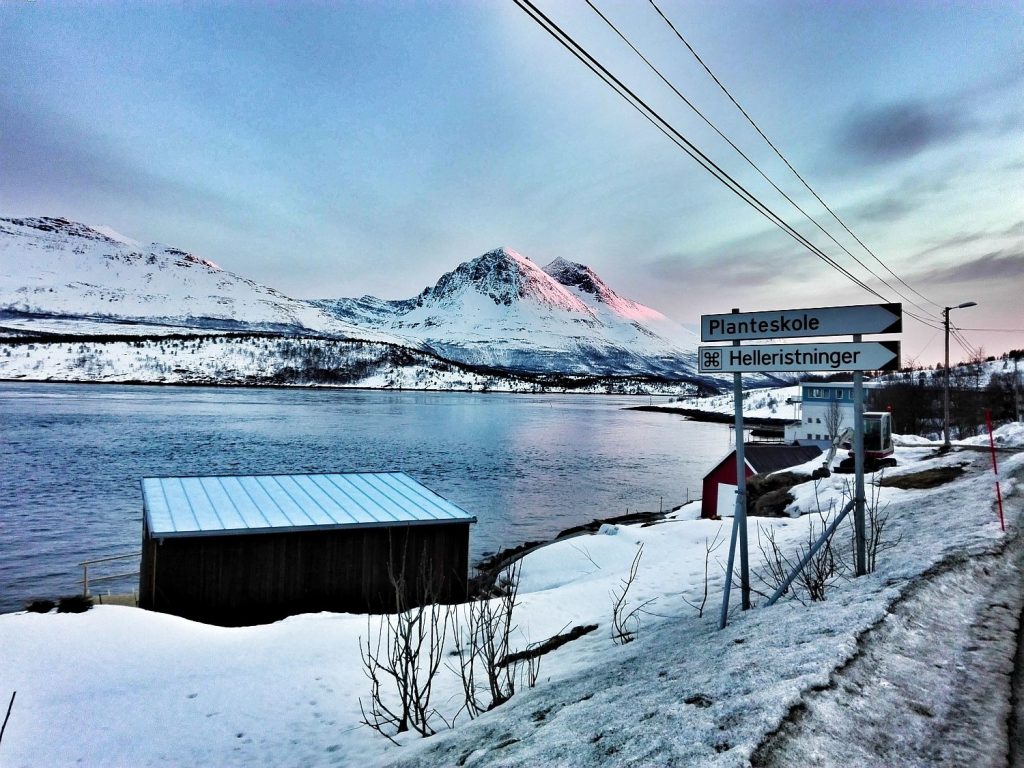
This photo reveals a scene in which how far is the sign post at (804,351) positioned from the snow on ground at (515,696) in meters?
0.94

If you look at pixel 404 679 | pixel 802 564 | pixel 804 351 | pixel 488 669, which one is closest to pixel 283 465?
pixel 488 669

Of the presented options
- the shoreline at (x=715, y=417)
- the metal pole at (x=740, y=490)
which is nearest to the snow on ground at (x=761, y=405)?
the shoreline at (x=715, y=417)

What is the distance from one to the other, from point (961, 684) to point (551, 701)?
2.89m

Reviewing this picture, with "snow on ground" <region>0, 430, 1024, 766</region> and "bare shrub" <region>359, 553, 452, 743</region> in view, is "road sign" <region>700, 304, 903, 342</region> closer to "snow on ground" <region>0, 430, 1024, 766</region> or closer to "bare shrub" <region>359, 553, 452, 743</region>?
"snow on ground" <region>0, 430, 1024, 766</region>

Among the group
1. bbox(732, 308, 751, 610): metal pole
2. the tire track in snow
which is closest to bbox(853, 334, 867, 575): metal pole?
the tire track in snow

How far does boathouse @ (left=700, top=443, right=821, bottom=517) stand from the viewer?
83.8ft

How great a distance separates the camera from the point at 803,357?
5.82 meters

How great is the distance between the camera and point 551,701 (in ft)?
16.4

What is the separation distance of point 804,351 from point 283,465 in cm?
4055

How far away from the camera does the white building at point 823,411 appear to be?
50.1 m

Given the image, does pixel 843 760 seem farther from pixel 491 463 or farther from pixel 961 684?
pixel 491 463

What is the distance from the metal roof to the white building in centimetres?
4357

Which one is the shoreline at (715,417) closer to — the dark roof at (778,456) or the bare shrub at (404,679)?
the dark roof at (778,456)

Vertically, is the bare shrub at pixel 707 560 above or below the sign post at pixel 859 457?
below
